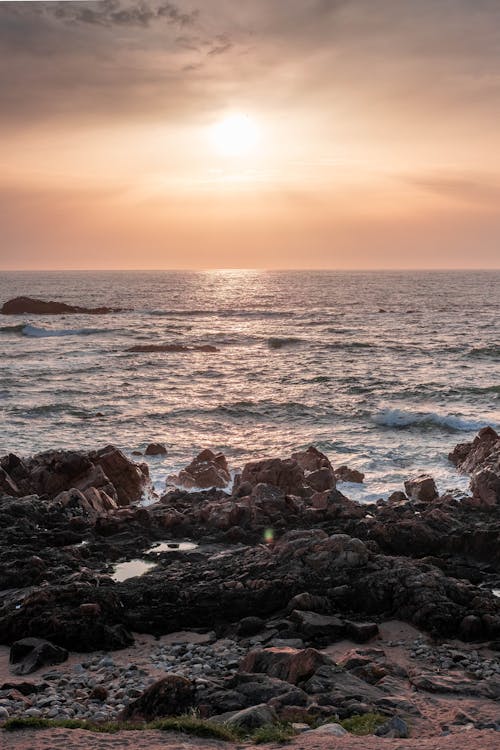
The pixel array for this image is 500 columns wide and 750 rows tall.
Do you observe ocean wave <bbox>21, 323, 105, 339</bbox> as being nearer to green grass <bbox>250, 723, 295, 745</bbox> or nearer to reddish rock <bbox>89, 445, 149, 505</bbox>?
reddish rock <bbox>89, 445, 149, 505</bbox>

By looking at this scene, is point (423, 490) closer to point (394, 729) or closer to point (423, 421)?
point (423, 421)

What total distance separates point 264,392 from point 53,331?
147ft

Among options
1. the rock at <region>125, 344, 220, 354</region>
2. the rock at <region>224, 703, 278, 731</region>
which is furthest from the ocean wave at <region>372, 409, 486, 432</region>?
the rock at <region>125, 344, 220, 354</region>

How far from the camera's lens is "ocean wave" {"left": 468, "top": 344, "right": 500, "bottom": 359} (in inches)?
2277

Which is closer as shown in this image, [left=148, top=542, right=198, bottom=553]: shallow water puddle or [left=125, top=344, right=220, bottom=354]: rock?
[left=148, top=542, right=198, bottom=553]: shallow water puddle

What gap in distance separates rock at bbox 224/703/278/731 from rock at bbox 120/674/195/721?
926 mm

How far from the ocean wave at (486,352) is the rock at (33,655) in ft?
164

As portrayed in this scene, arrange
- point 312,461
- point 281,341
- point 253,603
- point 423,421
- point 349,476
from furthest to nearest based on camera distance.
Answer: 1. point 281,341
2. point 423,421
3. point 312,461
4. point 349,476
5. point 253,603

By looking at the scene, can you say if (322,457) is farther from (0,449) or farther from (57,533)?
(0,449)

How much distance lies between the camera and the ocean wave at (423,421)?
3325cm

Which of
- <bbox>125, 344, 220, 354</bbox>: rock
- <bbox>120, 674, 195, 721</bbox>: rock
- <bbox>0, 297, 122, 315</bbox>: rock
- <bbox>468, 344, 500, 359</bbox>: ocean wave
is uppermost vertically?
<bbox>0, 297, 122, 315</bbox>: rock

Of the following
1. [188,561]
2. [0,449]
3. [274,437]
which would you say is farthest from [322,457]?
[0,449]

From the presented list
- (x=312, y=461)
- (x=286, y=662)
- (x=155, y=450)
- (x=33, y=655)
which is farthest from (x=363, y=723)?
(x=155, y=450)

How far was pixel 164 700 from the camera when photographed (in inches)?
408
